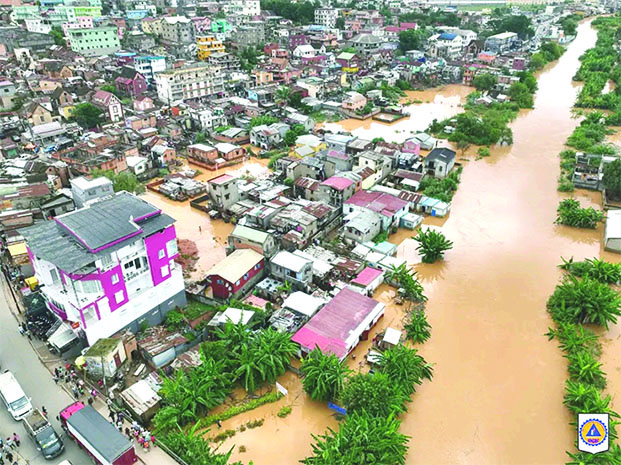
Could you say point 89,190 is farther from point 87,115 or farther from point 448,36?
point 448,36

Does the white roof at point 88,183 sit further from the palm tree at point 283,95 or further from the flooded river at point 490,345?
the palm tree at point 283,95

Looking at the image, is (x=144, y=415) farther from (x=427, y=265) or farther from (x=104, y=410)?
(x=427, y=265)

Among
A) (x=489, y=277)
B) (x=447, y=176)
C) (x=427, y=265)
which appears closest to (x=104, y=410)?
(x=427, y=265)

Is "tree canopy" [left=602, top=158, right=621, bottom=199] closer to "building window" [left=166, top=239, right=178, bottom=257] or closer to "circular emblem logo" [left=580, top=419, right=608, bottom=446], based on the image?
"circular emblem logo" [left=580, top=419, right=608, bottom=446]

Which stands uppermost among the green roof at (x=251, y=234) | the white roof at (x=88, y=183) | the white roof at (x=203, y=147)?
the white roof at (x=88, y=183)

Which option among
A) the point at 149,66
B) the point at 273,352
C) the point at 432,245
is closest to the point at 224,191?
the point at 432,245

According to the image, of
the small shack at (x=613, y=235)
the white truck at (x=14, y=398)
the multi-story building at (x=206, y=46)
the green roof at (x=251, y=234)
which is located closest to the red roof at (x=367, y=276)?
the green roof at (x=251, y=234)

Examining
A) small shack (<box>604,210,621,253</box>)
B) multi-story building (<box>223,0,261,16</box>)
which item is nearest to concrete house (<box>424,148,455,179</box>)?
small shack (<box>604,210,621,253</box>)
